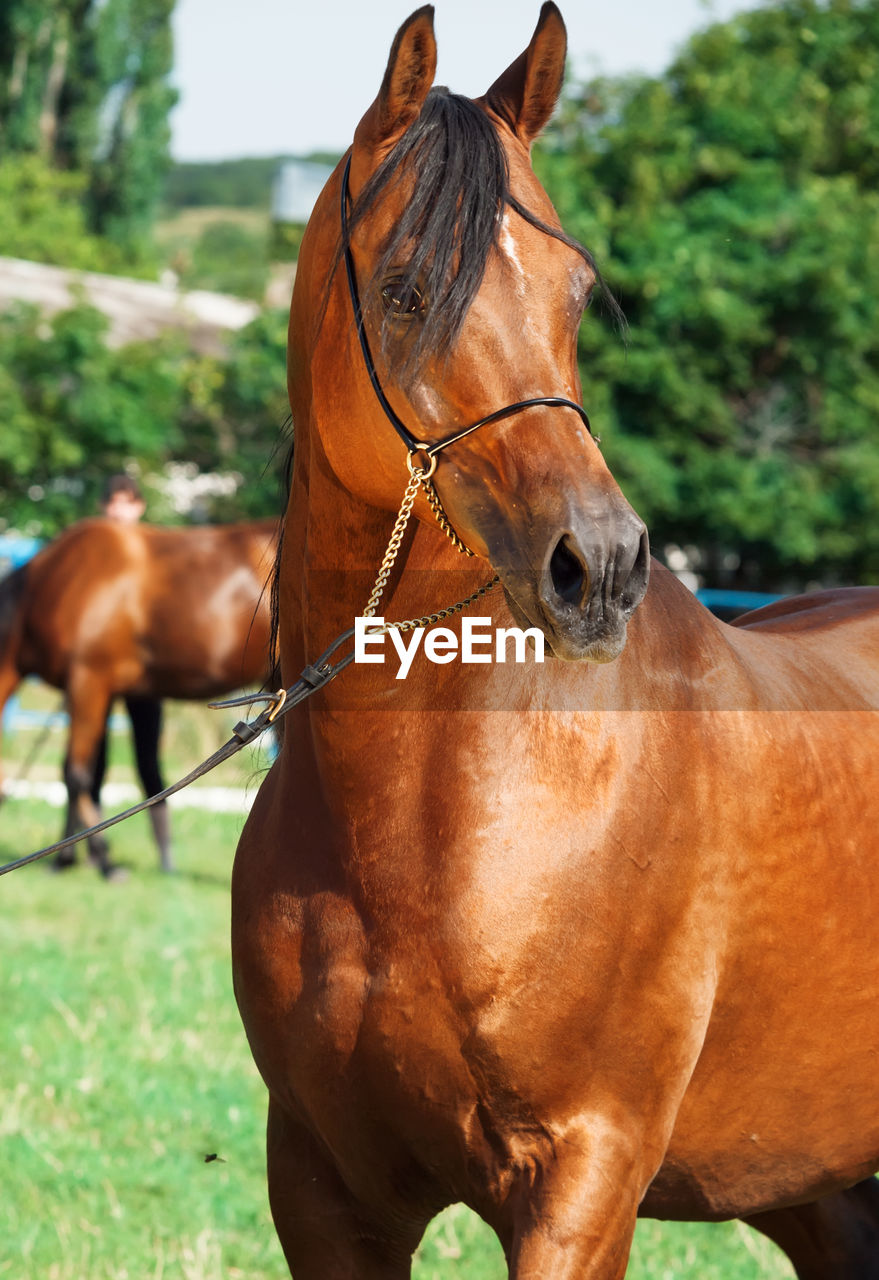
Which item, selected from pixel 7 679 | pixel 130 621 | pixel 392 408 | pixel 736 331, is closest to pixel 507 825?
pixel 392 408

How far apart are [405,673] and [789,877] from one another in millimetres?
660

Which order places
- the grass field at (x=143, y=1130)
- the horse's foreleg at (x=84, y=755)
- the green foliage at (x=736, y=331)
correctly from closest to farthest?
1. the grass field at (x=143, y=1130)
2. the horse's foreleg at (x=84, y=755)
3. the green foliage at (x=736, y=331)

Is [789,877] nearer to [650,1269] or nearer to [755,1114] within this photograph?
[755,1114]

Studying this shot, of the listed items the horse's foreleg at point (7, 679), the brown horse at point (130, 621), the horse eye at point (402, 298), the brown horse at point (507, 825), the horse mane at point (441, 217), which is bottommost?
the horse's foreleg at point (7, 679)

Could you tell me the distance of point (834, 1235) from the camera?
2846 mm

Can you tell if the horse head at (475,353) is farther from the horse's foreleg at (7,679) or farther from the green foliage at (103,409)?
the green foliage at (103,409)

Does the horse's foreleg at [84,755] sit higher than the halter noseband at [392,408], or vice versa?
the halter noseband at [392,408]

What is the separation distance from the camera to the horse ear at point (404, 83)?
184 centimetres

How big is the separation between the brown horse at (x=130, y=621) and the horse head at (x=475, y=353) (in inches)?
277

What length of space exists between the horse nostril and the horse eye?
39 cm

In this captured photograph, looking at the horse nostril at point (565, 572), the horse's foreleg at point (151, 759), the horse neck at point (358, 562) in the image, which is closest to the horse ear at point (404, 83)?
the horse neck at point (358, 562)

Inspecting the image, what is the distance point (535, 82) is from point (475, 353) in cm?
50

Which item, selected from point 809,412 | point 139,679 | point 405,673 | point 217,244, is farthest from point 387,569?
point 217,244

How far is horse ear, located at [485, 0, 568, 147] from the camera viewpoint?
78.5 inches
